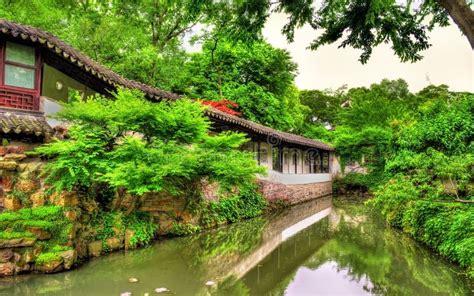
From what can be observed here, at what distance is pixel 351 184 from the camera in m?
26.8

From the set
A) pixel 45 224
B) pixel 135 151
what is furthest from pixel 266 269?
pixel 45 224

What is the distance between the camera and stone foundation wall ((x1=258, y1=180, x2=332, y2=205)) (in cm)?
1645

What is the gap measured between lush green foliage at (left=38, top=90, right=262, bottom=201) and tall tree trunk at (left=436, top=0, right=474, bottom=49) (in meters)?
5.58

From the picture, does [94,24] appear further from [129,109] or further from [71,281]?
[71,281]

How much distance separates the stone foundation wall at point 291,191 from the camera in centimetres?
1645

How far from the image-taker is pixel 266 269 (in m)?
7.32

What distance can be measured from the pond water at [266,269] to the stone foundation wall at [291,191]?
503 cm

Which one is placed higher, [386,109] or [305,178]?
[386,109]

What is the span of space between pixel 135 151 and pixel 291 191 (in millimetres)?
12591

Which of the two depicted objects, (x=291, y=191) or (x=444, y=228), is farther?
(x=291, y=191)

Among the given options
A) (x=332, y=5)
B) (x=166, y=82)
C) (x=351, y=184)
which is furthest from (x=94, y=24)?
(x=351, y=184)

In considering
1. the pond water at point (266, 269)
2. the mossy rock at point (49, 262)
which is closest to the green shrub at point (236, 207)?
the pond water at point (266, 269)

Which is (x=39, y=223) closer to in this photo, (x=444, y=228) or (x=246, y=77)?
(x=444, y=228)

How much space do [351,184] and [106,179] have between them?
22.6 meters
